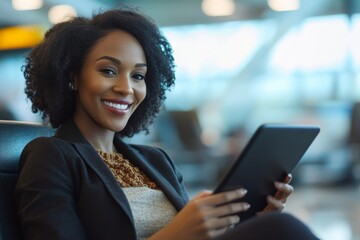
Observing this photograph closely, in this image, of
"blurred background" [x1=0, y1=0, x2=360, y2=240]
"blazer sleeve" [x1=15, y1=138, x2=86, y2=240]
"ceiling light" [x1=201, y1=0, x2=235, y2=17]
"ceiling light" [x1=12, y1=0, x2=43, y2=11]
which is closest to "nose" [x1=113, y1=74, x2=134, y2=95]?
"blazer sleeve" [x1=15, y1=138, x2=86, y2=240]

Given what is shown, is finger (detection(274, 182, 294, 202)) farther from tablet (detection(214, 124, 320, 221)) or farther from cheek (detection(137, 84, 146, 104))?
cheek (detection(137, 84, 146, 104))

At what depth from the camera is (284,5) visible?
41.8 ft

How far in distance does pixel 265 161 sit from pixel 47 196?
51cm

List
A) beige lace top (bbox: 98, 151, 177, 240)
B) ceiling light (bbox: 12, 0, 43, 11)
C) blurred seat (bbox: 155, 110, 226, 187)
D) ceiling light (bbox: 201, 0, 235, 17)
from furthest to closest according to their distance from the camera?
1. ceiling light (bbox: 201, 0, 235, 17)
2. ceiling light (bbox: 12, 0, 43, 11)
3. blurred seat (bbox: 155, 110, 226, 187)
4. beige lace top (bbox: 98, 151, 177, 240)

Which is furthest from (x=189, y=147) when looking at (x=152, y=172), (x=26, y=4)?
(x=152, y=172)

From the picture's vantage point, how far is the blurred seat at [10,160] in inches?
61.0

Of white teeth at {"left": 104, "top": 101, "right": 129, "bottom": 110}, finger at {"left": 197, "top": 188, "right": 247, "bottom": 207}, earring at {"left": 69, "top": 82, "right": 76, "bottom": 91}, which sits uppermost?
earring at {"left": 69, "top": 82, "right": 76, "bottom": 91}

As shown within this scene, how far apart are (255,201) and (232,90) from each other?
12.1 metres

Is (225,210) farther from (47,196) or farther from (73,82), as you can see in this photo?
(73,82)

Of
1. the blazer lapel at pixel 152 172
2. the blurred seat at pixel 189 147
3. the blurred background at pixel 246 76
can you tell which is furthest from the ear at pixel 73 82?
the blurred seat at pixel 189 147

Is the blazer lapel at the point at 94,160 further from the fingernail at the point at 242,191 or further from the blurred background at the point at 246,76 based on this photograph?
the blurred background at the point at 246,76

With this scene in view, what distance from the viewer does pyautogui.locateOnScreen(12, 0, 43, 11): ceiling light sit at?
11408 millimetres

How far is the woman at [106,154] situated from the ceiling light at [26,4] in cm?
990

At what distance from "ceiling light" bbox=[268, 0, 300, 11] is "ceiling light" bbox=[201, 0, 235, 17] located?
781 mm
